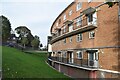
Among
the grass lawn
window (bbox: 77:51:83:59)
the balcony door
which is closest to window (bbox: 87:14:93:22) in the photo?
the balcony door

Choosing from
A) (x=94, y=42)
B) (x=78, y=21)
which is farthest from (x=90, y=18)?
(x=78, y=21)

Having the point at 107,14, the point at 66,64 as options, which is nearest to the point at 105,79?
the point at 107,14

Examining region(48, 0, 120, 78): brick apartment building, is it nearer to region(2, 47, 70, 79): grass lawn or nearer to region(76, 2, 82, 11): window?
region(76, 2, 82, 11): window

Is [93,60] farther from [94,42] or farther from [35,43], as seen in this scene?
[35,43]

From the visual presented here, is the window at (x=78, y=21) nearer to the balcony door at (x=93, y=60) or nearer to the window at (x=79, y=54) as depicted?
the window at (x=79, y=54)

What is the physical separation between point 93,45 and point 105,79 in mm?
4174

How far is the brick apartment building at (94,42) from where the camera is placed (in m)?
18.5

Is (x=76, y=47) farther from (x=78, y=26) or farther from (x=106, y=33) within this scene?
(x=106, y=33)

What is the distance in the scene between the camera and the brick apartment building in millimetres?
18453

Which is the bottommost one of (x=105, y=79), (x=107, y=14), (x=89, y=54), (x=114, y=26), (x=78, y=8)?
(x=105, y=79)

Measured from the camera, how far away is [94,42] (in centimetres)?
2153

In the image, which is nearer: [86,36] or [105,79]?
[105,79]

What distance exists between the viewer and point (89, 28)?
869 inches

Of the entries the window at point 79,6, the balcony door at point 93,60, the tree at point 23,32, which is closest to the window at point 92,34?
the balcony door at point 93,60
